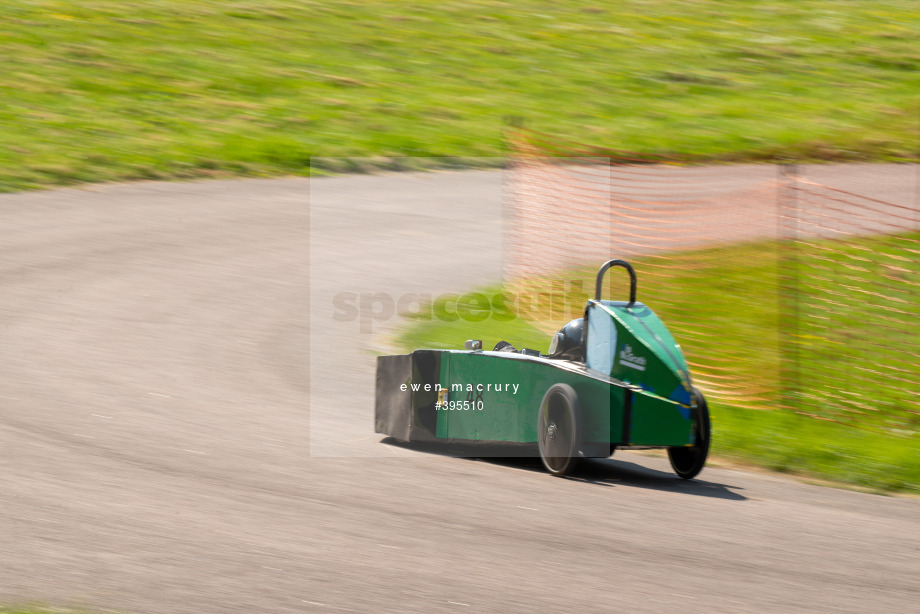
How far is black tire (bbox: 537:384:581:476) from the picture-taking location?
7629 mm

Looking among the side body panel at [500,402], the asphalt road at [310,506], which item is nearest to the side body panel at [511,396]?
the side body panel at [500,402]

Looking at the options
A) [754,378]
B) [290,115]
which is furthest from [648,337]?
[290,115]

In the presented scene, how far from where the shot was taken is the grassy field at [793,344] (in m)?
9.04

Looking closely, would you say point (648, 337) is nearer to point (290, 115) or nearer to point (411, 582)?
point (411, 582)

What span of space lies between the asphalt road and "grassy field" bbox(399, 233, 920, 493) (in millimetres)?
690

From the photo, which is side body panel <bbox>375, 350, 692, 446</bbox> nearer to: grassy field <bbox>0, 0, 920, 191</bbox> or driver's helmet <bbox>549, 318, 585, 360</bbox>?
driver's helmet <bbox>549, 318, 585, 360</bbox>

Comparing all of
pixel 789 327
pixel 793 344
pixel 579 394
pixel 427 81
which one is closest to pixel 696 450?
pixel 579 394

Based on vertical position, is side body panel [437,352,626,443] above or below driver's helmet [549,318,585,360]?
below

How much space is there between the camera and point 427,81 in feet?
99.2

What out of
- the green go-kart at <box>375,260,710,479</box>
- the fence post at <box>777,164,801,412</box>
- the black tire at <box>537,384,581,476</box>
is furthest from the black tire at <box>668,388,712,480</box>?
the fence post at <box>777,164,801,412</box>

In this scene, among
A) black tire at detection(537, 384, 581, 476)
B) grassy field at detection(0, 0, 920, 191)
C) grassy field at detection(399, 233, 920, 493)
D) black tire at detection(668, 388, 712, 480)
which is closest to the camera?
black tire at detection(537, 384, 581, 476)

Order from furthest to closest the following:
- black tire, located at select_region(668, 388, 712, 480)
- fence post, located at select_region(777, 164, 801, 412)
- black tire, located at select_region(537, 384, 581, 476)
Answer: fence post, located at select_region(777, 164, 801, 412), black tire, located at select_region(668, 388, 712, 480), black tire, located at select_region(537, 384, 581, 476)

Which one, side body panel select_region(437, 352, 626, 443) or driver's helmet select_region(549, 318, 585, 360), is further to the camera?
driver's helmet select_region(549, 318, 585, 360)

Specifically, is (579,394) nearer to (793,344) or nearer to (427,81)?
(793,344)
